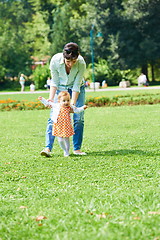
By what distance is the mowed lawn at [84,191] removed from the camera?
11.1ft

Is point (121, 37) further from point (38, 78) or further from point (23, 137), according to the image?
point (23, 137)

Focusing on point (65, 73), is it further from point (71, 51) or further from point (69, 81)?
point (71, 51)

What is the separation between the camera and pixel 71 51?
627 cm

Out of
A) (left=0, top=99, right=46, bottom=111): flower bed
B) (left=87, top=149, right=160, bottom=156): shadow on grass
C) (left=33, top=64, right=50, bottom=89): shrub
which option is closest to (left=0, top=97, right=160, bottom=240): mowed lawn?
(left=87, top=149, right=160, bottom=156): shadow on grass

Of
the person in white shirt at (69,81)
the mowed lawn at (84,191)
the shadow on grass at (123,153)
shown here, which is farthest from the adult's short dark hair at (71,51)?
the shadow on grass at (123,153)

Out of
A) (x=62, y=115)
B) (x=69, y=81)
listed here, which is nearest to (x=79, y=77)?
(x=69, y=81)

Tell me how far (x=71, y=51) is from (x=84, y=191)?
2442mm

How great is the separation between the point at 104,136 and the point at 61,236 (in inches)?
243

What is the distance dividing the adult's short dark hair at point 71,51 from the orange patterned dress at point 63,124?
0.81 metres

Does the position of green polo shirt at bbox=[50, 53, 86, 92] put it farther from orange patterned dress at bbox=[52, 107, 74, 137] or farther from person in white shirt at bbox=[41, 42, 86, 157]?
orange patterned dress at bbox=[52, 107, 74, 137]

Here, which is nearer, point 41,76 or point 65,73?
point 65,73

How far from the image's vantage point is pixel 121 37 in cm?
4412

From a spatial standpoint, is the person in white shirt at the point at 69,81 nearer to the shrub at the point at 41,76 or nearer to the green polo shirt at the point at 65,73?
the green polo shirt at the point at 65,73

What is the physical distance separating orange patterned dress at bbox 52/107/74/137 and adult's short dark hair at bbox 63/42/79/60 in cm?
81
